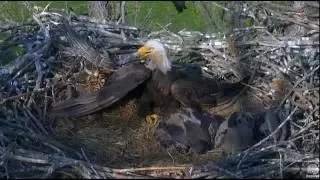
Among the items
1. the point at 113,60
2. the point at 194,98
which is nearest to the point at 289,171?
the point at 194,98

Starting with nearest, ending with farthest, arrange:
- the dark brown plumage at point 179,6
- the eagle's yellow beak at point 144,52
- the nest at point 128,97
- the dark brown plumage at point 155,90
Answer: the nest at point 128,97
the dark brown plumage at point 155,90
the eagle's yellow beak at point 144,52
the dark brown plumage at point 179,6

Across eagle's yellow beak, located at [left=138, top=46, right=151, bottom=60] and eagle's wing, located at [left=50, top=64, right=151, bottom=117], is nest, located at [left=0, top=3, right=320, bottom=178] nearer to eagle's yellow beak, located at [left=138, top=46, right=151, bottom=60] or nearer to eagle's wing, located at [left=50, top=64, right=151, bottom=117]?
eagle's wing, located at [left=50, top=64, right=151, bottom=117]

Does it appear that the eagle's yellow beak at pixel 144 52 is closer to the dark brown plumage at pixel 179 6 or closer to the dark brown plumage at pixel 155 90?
the dark brown plumage at pixel 155 90

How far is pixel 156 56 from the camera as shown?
248 inches

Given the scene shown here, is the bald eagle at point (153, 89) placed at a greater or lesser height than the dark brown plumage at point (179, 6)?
lesser

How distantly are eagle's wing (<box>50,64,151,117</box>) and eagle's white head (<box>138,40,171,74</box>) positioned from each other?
112 mm

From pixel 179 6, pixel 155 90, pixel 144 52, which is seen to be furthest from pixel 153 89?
pixel 179 6

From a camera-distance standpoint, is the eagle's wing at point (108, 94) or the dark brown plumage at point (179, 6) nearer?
the eagle's wing at point (108, 94)

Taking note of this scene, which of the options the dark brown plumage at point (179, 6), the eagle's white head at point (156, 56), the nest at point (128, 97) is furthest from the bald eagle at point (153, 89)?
the dark brown plumage at point (179, 6)

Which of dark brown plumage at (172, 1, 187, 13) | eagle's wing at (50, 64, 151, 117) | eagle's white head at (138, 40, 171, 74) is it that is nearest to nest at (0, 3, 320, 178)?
eagle's wing at (50, 64, 151, 117)

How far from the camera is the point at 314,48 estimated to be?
243 inches

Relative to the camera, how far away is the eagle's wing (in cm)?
621

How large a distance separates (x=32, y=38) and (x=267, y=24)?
2385mm

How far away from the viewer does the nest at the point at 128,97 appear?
200 inches
